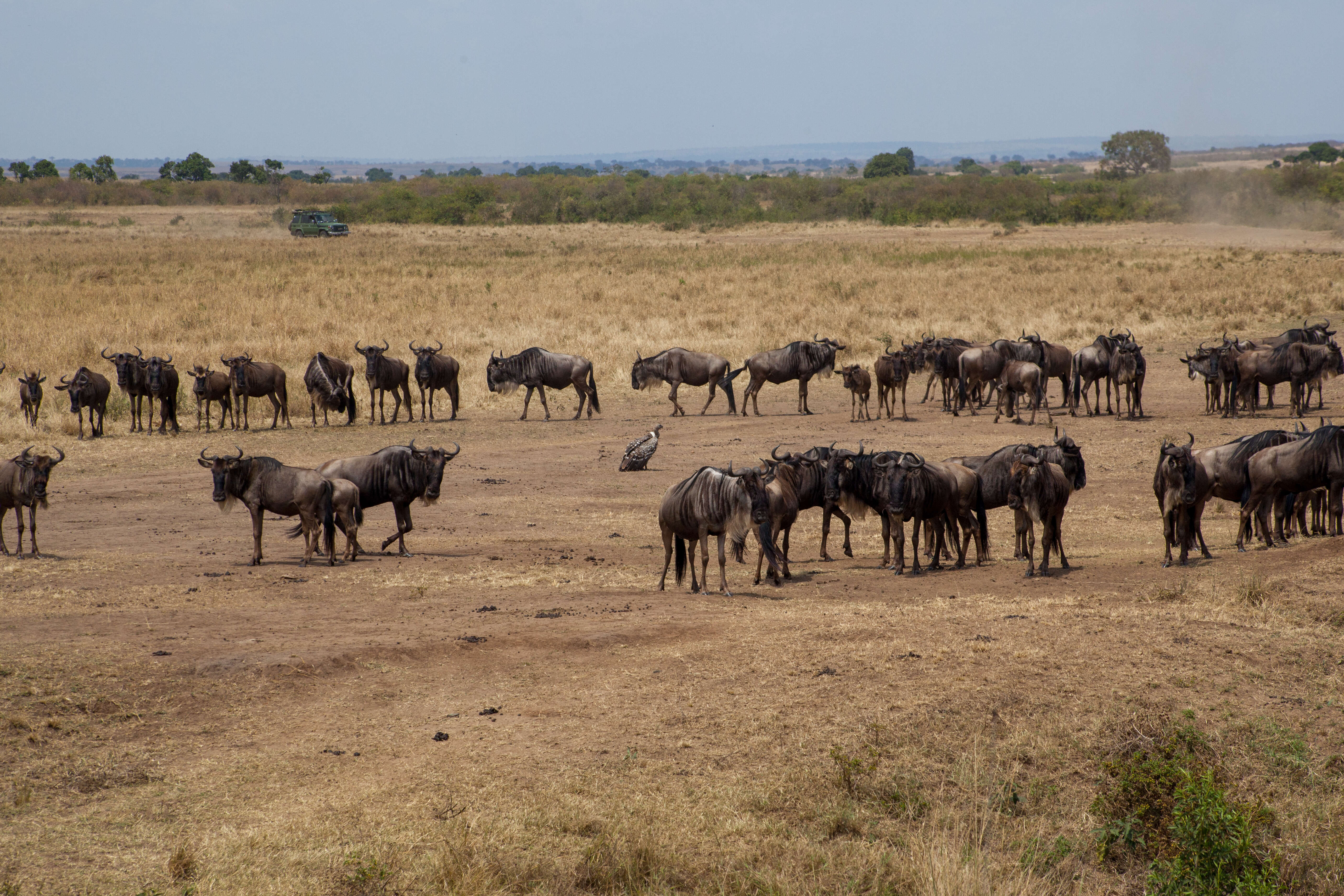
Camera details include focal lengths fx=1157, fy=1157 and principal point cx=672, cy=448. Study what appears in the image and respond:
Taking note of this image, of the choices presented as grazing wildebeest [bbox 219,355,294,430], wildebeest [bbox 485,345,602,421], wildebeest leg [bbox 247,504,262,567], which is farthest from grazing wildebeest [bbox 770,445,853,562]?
grazing wildebeest [bbox 219,355,294,430]

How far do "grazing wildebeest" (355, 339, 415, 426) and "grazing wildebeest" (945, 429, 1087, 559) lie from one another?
12.6 meters

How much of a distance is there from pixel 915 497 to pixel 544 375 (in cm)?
1291

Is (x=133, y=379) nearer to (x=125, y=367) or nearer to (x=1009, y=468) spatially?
(x=125, y=367)

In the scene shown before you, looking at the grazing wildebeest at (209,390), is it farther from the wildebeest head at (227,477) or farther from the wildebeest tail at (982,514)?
the wildebeest tail at (982,514)

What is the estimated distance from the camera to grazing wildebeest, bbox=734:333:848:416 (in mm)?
23828

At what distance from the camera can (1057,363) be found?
23438 millimetres

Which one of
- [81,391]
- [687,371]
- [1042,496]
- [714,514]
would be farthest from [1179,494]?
[81,391]

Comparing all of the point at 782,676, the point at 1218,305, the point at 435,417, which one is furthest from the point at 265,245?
the point at 782,676

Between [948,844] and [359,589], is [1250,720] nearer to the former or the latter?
[948,844]

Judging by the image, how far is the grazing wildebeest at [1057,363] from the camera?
906 inches

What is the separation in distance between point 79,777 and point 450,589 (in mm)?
4644

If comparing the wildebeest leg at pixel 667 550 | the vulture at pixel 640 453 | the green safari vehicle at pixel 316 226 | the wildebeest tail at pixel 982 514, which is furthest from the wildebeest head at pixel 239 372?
the green safari vehicle at pixel 316 226

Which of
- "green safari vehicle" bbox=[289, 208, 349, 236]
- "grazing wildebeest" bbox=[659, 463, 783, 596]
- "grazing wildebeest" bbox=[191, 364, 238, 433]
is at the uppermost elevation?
"green safari vehicle" bbox=[289, 208, 349, 236]

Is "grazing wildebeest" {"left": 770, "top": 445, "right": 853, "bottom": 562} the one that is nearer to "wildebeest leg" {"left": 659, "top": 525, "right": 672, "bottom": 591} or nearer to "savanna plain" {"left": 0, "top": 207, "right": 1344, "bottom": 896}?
"savanna plain" {"left": 0, "top": 207, "right": 1344, "bottom": 896}
